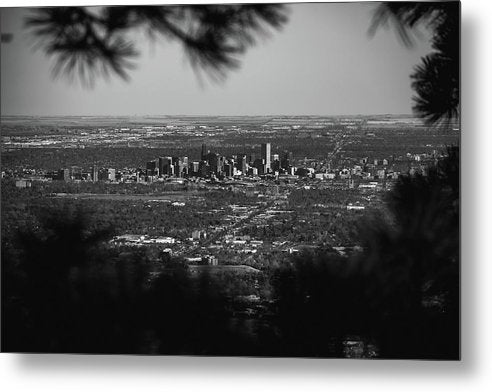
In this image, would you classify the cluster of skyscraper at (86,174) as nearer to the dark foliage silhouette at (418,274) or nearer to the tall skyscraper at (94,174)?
the tall skyscraper at (94,174)

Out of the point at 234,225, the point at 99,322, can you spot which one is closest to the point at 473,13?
the point at 234,225

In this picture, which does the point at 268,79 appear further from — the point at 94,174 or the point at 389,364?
the point at 389,364

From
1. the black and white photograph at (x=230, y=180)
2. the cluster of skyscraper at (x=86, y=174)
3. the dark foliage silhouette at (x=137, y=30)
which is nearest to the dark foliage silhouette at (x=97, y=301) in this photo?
the black and white photograph at (x=230, y=180)

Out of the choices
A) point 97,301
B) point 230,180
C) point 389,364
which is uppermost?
point 230,180

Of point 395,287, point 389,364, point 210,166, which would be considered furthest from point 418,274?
point 210,166

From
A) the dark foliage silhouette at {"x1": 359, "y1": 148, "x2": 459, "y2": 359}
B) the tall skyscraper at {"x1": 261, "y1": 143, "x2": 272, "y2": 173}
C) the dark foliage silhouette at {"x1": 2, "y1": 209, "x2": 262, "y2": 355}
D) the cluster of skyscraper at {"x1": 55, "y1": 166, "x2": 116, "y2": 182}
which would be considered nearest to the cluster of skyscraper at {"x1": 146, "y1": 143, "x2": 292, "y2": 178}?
the tall skyscraper at {"x1": 261, "y1": 143, "x2": 272, "y2": 173}

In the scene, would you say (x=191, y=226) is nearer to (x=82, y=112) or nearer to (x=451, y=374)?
(x=82, y=112)

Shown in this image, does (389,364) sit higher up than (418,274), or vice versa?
(418,274)

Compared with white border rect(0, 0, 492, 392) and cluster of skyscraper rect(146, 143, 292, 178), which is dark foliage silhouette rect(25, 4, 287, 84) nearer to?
white border rect(0, 0, 492, 392)
